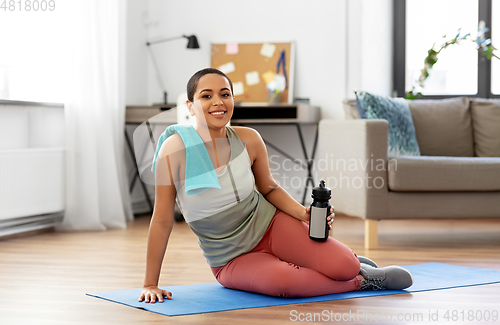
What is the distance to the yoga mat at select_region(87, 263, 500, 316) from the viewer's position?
5.32 ft

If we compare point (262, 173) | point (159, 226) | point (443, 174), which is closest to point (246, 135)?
point (262, 173)

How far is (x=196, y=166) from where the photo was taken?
1.72 meters

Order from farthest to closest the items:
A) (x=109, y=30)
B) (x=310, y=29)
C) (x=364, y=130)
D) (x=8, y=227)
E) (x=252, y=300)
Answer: (x=310, y=29) < (x=109, y=30) < (x=8, y=227) < (x=364, y=130) < (x=252, y=300)

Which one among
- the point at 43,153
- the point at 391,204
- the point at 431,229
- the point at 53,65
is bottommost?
the point at 431,229

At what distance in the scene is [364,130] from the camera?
2.67 meters

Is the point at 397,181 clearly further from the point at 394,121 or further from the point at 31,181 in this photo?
the point at 31,181

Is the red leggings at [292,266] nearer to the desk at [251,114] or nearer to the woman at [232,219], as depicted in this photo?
the woman at [232,219]

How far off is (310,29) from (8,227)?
2.36 meters

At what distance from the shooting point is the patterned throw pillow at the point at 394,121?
2.92 meters

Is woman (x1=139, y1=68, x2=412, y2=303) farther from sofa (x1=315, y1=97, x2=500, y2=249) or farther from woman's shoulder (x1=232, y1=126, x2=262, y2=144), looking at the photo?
sofa (x1=315, y1=97, x2=500, y2=249)

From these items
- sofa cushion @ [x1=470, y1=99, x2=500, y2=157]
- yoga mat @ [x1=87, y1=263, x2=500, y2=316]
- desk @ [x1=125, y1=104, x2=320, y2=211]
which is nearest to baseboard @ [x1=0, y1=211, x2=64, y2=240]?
desk @ [x1=125, y1=104, x2=320, y2=211]

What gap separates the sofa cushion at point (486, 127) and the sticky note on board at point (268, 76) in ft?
4.47

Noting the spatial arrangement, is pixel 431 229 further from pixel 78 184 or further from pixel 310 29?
pixel 78 184

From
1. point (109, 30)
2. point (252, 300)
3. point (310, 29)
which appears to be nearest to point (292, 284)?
point (252, 300)
